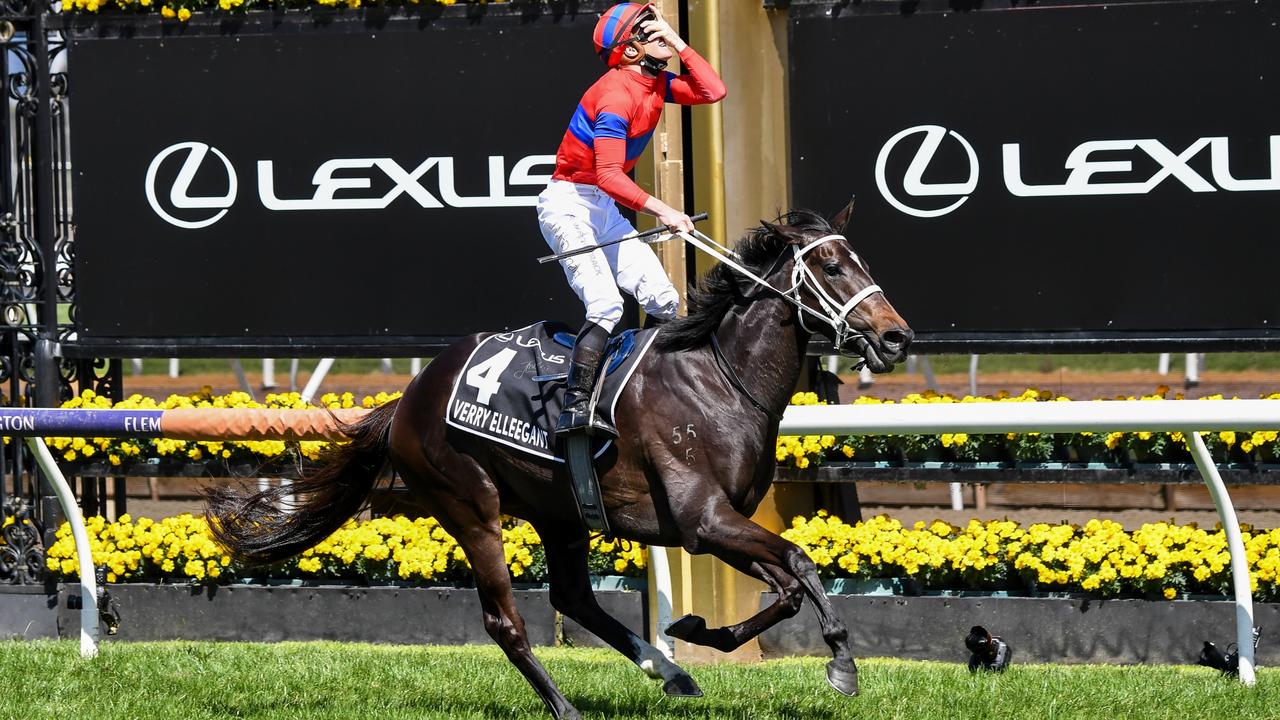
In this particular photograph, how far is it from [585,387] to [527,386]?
287 millimetres

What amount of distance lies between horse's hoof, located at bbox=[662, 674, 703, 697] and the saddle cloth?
0.82 meters

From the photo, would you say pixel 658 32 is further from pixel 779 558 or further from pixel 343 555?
pixel 343 555

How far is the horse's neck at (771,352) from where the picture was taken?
522 cm

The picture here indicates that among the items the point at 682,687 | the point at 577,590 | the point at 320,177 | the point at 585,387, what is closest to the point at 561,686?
the point at 577,590

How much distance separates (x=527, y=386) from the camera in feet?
18.2

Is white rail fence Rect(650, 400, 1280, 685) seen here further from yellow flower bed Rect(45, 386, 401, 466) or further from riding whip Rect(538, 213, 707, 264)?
yellow flower bed Rect(45, 386, 401, 466)

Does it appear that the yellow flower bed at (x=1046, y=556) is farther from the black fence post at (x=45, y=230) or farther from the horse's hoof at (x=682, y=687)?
the black fence post at (x=45, y=230)

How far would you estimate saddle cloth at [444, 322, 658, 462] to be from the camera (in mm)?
5441

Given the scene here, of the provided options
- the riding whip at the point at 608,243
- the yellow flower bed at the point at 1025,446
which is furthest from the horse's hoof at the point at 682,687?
the yellow flower bed at the point at 1025,446

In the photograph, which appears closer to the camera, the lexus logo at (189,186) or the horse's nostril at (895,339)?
the horse's nostril at (895,339)

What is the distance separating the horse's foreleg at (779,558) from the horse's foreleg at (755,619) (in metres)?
0.02

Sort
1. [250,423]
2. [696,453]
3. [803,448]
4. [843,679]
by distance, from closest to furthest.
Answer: [843,679] → [696,453] → [250,423] → [803,448]

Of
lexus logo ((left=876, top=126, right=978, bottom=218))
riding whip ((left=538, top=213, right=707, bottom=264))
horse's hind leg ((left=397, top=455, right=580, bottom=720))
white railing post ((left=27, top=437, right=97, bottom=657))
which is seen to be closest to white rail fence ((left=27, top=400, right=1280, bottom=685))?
riding whip ((left=538, top=213, right=707, bottom=264))

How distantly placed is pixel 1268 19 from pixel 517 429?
367 centimetres
